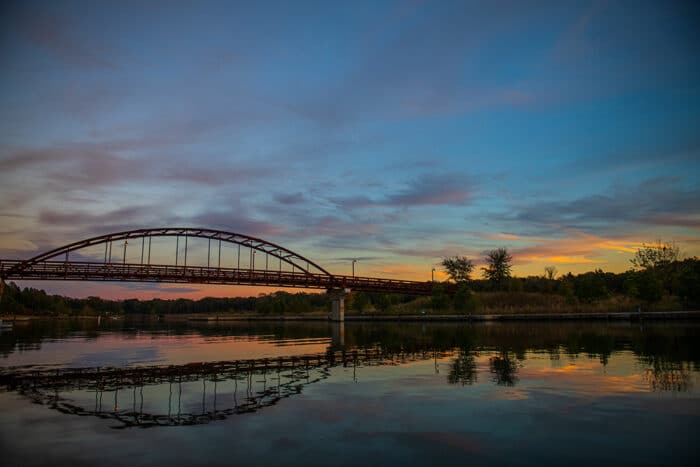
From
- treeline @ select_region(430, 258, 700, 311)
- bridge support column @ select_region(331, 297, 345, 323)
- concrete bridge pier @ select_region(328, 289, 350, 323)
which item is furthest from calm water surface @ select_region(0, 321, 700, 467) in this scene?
concrete bridge pier @ select_region(328, 289, 350, 323)

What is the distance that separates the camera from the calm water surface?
862cm

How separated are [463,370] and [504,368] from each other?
6.14 ft

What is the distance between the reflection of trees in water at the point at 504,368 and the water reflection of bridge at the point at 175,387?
12.0ft

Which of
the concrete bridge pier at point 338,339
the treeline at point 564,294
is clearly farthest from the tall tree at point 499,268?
the concrete bridge pier at point 338,339

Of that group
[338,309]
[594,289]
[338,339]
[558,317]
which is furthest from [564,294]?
[338,339]

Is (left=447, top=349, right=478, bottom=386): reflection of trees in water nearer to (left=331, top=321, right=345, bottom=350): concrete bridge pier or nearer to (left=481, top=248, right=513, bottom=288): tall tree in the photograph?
(left=331, top=321, right=345, bottom=350): concrete bridge pier

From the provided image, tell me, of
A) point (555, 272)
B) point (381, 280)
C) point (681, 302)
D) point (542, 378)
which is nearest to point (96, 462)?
point (542, 378)

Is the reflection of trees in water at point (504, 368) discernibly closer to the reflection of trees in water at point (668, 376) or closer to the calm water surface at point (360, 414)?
the calm water surface at point (360, 414)

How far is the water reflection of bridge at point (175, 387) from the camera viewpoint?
40.4ft

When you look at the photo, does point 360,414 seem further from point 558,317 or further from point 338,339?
point 558,317

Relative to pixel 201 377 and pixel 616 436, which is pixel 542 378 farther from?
pixel 201 377

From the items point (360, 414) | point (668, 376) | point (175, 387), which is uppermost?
point (668, 376)

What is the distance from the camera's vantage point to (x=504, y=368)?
19.6m

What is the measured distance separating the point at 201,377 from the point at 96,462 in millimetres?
10445
